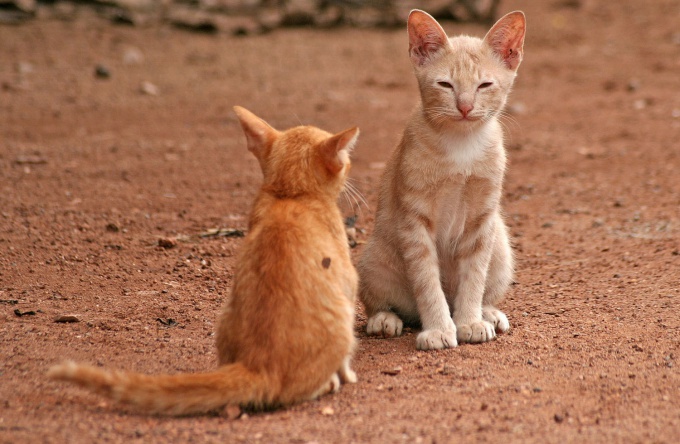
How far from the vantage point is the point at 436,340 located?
15.2ft

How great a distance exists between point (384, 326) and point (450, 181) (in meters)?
0.94

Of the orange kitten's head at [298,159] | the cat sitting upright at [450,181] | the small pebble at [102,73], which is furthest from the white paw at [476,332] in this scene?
the small pebble at [102,73]

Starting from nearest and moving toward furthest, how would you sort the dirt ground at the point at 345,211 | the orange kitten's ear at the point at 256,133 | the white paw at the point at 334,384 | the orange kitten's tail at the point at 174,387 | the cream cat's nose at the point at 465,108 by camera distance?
the orange kitten's tail at the point at 174,387 → the dirt ground at the point at 345,211 → the white paw at the point at 334,384 → the orange kitten's ear at the point at 256,133 → the cream cat's nose at the point at 465,108

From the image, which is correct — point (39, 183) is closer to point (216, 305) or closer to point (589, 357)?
point (216, 305)

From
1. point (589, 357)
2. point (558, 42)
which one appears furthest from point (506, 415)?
point (558, 42)

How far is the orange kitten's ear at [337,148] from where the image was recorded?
12.9 ft

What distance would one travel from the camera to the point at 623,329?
480cm

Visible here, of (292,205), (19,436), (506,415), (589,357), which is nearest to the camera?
(19,436)

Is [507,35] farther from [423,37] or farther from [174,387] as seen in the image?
[174,387]

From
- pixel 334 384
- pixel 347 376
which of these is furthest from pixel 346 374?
pixel 334 384

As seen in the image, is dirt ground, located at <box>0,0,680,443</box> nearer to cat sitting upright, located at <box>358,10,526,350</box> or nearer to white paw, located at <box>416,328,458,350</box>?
white paw, located at <box>416,328,458,350</box>

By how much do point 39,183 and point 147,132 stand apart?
6.53 ft

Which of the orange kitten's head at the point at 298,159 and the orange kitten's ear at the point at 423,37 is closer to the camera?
the orange kitten's head at the point at 298,159

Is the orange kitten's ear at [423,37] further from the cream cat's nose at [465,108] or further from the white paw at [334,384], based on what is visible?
the white paw at [334,384]
